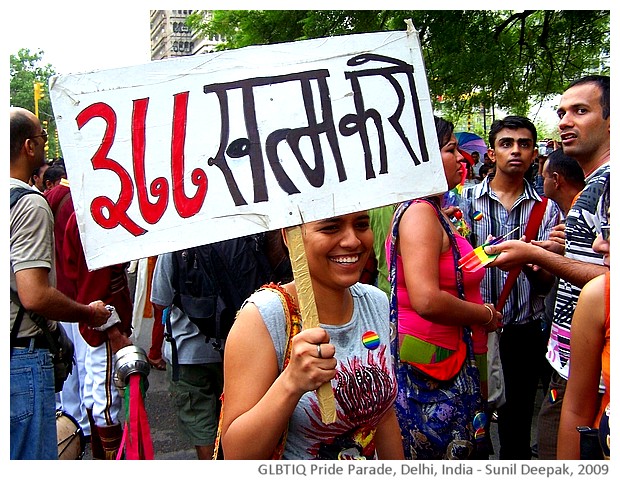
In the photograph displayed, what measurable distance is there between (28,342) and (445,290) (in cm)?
178

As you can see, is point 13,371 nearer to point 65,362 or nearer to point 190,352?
point 65,362

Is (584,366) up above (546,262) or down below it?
below

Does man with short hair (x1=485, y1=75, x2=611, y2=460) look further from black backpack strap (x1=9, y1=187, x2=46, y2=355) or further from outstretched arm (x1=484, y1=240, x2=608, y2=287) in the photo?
black backpack strap (x1=9, y1=187, x2=46, y2=355)

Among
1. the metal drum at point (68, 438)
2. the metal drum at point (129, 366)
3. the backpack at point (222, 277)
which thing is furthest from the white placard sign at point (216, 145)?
the metal drum at point (68, 438)

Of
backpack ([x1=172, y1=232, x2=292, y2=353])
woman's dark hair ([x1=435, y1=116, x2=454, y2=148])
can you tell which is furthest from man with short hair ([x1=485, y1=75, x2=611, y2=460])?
backpack ([x1=172, y1=232, x2=292, y2=353])

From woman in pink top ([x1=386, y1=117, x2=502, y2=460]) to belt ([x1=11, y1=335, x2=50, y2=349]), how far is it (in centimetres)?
151

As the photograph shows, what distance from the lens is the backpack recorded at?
3.65 metres

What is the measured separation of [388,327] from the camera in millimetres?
2197

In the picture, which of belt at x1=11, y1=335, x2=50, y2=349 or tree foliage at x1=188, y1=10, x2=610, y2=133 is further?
tree foliage at x1=188, y1=10, x2=610, y2=133

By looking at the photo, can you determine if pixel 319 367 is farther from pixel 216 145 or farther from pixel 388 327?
pixel 216 145

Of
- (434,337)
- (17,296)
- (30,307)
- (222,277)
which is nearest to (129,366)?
(30,307)

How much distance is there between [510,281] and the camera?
3.72 m

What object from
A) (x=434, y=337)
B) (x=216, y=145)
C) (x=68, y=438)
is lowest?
(x=68, y=438)
